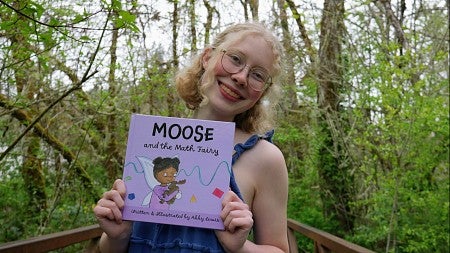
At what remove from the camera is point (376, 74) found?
447cm

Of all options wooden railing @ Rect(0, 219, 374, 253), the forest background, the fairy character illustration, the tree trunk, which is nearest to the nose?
the fairy character illustration

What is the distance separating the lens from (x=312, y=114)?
6.17 meters

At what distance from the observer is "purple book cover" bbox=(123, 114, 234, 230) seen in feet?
3.35

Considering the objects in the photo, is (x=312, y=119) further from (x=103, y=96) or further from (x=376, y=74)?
(x=103, y=96)

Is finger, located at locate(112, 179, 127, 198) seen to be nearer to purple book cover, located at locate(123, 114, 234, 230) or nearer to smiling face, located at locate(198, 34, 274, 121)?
purple book cover, located at locate(123, 114, 234, 230)

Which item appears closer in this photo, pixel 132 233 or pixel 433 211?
pixel 132 233

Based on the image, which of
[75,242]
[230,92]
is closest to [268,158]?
[230,92]

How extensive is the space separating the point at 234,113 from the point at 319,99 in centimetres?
504

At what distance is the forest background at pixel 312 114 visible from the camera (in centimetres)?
410

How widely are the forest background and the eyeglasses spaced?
71.3 inches

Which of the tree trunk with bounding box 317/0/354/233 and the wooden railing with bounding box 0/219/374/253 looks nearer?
the wooden railing with bounding box 0/219/374/253

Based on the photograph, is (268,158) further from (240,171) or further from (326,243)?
(326,243)

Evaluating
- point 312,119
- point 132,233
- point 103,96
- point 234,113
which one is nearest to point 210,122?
point 234,113

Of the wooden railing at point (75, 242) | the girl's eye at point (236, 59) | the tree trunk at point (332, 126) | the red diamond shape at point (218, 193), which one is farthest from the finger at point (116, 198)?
the tree trunk at point (332, 126)
